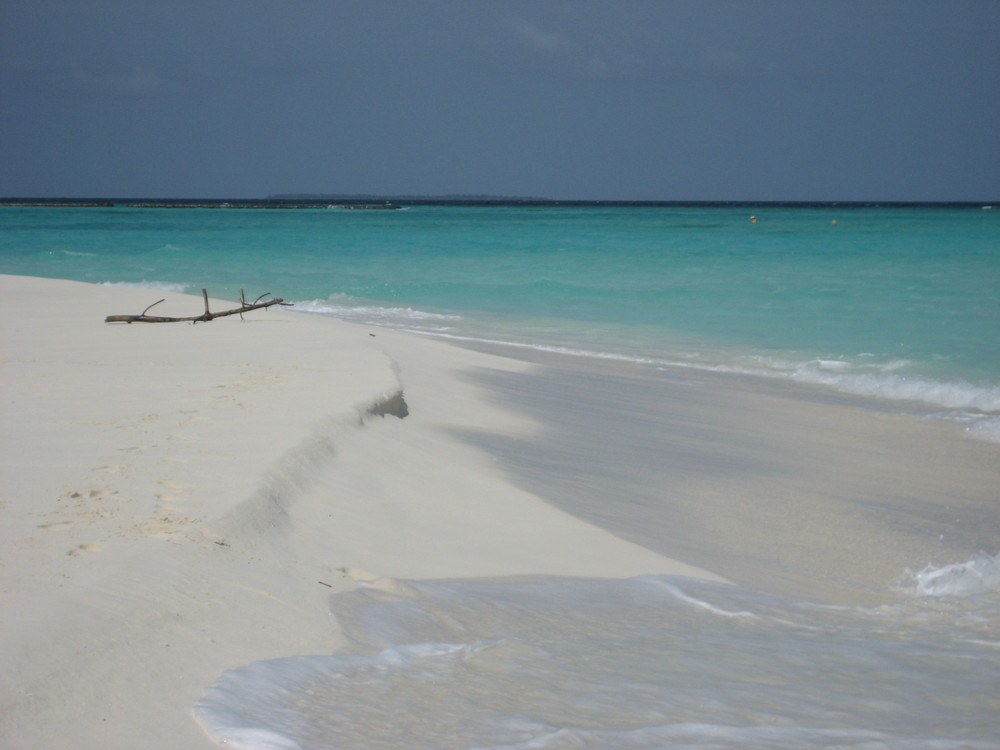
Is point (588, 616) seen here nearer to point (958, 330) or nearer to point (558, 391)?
point (558, 391)

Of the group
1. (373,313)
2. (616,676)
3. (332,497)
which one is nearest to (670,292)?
(373,313)

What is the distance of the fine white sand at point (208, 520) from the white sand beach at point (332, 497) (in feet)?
0.04

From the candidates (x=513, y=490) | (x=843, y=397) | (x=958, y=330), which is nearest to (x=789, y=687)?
(x=513, y=490)

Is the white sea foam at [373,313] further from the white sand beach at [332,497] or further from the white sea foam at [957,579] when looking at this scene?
the white sea foam at [957,579]

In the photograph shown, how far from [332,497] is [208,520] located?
1007 millimetres

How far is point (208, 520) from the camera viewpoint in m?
3.82

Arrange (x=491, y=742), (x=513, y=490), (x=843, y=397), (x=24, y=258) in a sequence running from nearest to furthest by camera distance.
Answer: (x=491, y=742) < (x=513, y=490) < (x=843, y=397) < (x=24, y=258)

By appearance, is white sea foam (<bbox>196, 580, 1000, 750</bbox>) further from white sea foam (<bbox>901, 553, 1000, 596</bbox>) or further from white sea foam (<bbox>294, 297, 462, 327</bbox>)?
white sea foam (<bbox>294, 297, 462, 327</bbox>)

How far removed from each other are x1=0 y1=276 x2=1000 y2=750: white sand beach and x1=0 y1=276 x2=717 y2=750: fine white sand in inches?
0.5

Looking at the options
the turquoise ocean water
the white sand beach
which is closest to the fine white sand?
the white sand beach

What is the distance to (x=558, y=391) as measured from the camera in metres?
9.48

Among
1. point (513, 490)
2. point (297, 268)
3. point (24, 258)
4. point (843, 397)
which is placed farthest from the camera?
point (24, 258)

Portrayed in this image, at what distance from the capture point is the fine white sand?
2684 mm

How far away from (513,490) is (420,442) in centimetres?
101
